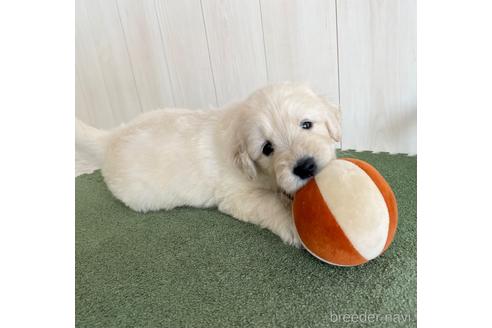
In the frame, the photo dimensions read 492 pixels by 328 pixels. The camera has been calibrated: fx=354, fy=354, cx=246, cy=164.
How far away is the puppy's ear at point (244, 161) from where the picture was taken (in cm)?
174

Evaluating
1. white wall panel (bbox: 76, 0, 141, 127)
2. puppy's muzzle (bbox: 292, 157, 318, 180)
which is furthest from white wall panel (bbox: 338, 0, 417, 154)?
white wall panel (bbox: 76, 0, 141, 127)

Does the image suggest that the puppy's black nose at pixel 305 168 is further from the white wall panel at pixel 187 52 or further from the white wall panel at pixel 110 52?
the white wall panel at pixel 110 52

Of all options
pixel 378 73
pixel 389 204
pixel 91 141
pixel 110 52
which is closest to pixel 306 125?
pixel 389 204

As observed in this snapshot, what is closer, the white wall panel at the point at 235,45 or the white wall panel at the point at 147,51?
the white wall panel at the point at 235,45

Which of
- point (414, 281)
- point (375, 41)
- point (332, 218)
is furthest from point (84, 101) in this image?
point (414, 281)

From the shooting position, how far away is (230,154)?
1870 mm

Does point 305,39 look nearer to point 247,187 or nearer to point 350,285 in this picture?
point 247,187

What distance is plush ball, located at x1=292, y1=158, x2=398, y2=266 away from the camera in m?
1.22

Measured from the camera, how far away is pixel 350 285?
4.23ft

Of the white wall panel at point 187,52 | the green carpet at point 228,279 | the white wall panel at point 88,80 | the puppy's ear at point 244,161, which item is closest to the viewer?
the green carpet at point 228,279

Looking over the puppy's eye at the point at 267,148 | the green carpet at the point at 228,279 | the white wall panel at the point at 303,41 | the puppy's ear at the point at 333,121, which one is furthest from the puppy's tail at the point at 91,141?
the puppy's ear at the point at 333,121

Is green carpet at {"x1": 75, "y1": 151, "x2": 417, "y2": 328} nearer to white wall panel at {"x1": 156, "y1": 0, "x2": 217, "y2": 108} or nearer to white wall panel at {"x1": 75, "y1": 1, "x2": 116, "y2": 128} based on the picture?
white wall panel at {"x1": 156, "y1": 0, "x2": 217, "y2": 108}

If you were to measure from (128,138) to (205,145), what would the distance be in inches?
19.4

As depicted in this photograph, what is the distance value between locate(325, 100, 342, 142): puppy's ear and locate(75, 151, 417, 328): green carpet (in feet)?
1.49
